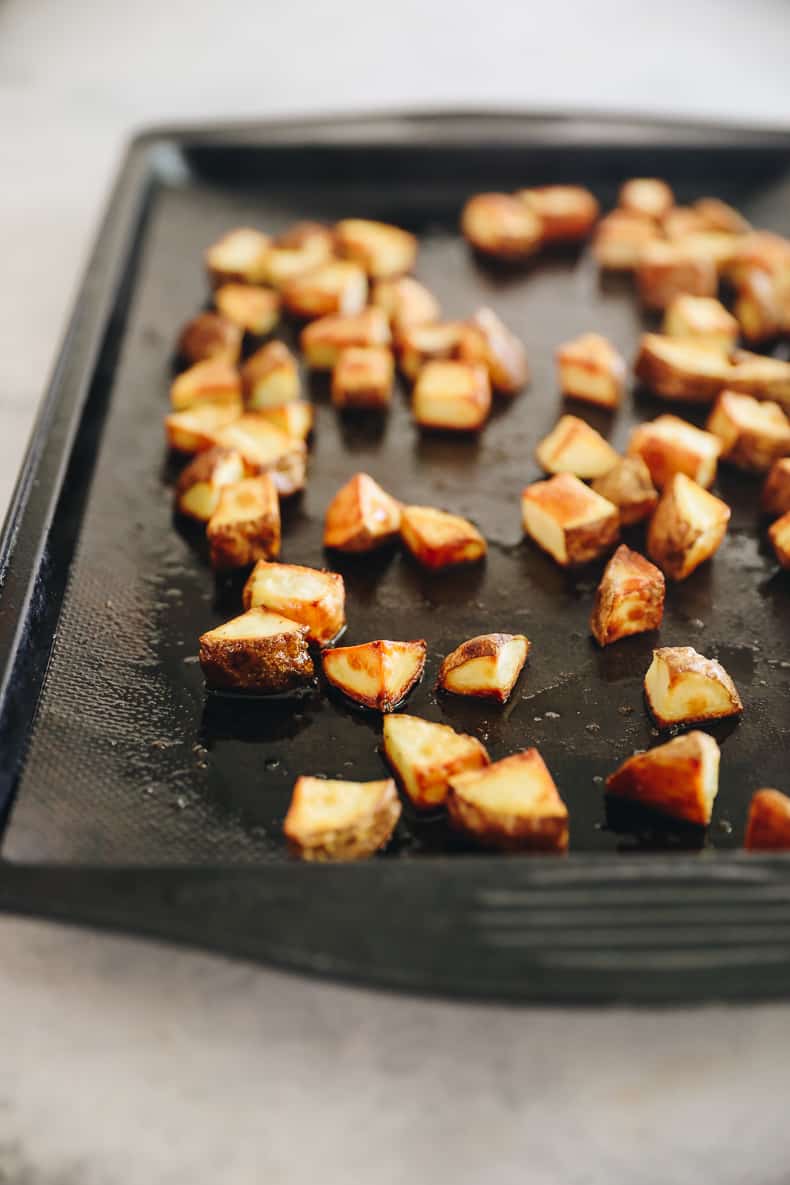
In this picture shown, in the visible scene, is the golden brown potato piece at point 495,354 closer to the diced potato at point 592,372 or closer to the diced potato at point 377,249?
the diced potato at point 592,372

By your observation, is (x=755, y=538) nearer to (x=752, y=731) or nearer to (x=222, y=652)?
(x=752, y=731)

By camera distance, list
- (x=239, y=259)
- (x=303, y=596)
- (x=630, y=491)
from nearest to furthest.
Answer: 1. (x=303, y=596)
2. (x=630, y=491)
3. (x=239, y=259)

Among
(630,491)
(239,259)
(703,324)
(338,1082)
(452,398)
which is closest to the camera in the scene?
(338,1082)

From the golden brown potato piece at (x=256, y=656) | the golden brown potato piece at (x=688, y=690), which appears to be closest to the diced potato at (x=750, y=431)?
the golden brown potato piece at (x=688, y=690)

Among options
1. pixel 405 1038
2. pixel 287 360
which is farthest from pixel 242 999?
pixel 287 360

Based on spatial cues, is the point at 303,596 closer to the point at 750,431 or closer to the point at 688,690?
the point at 688,690

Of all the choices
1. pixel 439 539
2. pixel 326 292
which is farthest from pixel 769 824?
pixel 326 292
